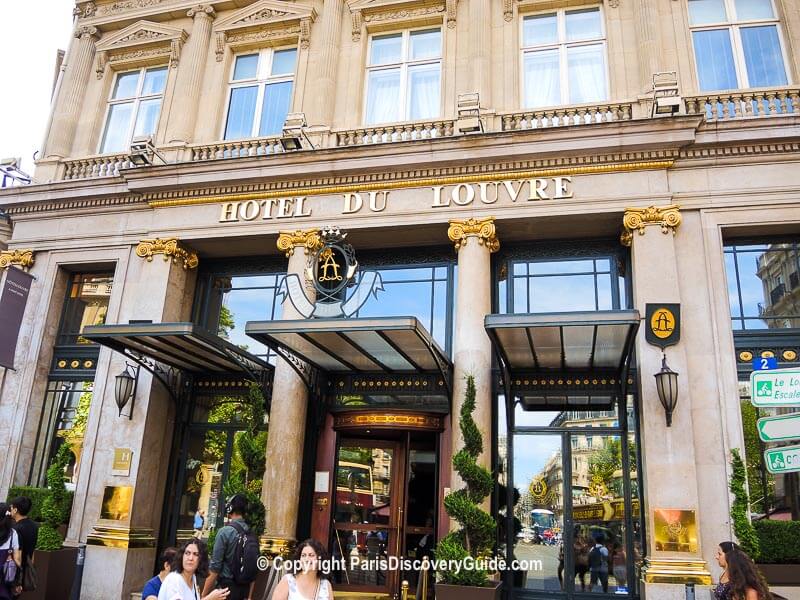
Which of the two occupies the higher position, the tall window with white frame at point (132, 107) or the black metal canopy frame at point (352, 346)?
the tall window with white frame at point (132, 107)

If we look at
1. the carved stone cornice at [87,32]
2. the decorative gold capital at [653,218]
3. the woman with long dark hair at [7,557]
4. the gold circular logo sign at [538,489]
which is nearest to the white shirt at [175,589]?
A: the woman with long dark hair at [7,557]

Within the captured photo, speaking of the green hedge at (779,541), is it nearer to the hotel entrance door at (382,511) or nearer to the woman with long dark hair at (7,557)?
the hotel entrance door at (382,511)

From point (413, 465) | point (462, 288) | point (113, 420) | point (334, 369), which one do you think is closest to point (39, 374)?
point (113, 420)

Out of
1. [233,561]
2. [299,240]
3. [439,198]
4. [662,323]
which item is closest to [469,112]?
[439,198]

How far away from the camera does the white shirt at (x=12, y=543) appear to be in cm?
745

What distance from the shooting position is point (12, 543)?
7555 mm

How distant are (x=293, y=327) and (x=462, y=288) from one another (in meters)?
3.45

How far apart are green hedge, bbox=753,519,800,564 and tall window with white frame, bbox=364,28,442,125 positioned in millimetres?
9795

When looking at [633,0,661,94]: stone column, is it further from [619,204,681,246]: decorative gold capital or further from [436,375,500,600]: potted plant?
[436,375,500,600]: potted plant

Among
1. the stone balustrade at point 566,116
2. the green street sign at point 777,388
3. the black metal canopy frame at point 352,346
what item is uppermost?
the stone balustrade at point 566,116

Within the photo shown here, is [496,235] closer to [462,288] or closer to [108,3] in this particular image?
[462,288]

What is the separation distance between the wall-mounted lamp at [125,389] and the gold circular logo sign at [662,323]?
986 cm

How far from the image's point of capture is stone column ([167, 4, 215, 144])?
15258 millimetres

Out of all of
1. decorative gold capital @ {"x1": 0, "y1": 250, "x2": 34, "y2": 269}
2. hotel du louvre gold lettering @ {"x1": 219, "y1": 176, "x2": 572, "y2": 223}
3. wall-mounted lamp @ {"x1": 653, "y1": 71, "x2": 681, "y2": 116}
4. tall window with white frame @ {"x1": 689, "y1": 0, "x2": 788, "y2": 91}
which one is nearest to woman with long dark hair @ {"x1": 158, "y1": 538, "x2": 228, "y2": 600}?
hotel du louvre gold lettering @ {"x1": 219, "y1": 176, "x2": 572, "y2": 223}
